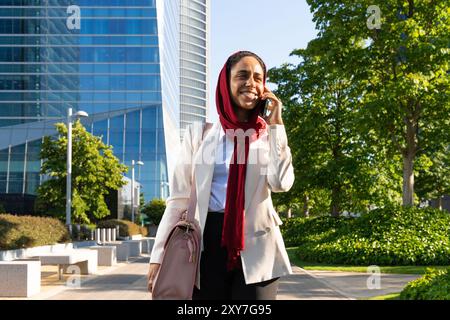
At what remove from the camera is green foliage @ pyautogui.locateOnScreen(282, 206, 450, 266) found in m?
17.3

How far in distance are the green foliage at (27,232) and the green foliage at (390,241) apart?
8.98m

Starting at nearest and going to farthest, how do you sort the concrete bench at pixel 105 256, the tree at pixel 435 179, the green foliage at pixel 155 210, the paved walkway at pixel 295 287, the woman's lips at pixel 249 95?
the woman's lips at pixel 249 95 → the paved walkway at pixel 295 287 → the concrete bench at pixel 105 256 → the tree at pixel 435 179 → the green foliage at pixel 155 210

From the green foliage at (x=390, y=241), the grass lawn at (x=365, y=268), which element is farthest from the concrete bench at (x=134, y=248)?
the grass lawn at (x=365, y=268)

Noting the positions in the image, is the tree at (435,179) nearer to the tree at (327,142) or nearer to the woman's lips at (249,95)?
the tree at (327,142)

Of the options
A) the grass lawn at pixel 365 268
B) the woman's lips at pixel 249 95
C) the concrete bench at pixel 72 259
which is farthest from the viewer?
the grass lawn at pixel 365 268

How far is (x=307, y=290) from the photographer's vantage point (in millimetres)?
11891

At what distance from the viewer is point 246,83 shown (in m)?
3.11

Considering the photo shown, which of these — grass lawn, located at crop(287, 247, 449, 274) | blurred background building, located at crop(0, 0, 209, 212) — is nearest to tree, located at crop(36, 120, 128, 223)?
grass lawn, located at crop(287, 247, 449, 274)

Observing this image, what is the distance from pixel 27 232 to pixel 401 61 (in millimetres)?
13131

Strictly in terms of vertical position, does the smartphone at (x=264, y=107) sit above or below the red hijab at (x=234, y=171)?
above

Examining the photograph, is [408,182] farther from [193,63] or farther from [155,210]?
[193,63]

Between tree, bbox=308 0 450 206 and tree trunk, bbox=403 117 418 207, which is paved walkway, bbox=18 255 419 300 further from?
tree, bbox=308 0 450 206

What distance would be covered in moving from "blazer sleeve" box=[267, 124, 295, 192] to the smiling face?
0.17 metres

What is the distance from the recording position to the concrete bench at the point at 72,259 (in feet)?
46.1
